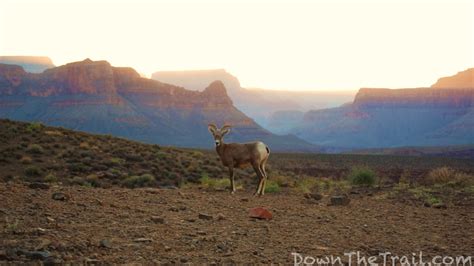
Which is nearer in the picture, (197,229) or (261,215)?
(197,229)

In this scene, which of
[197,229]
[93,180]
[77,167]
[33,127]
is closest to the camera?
[197,229]

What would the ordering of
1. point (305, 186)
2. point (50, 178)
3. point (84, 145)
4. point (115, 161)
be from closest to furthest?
point (50, 178)
point (305, 186)
point (115, 161)
point (84, 145)

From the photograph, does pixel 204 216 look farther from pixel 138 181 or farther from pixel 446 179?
pixel 446 179

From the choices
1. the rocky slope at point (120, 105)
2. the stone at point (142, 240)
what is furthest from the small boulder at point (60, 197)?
the rocky slope at point (120, 105)

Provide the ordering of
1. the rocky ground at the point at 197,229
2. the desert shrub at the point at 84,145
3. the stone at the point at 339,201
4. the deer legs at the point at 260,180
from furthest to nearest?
1. the desert shrub at the point at 84,145
2. the deer legs at the point at 260,180
3. the stone at the point at 339,201
4. the rocky ground at the point at 197,229

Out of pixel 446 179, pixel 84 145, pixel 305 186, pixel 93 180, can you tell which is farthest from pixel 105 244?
pixel 84 145

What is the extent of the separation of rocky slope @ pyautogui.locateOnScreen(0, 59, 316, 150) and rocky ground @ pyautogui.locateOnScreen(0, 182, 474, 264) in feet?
412

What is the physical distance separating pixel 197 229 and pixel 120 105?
154 meters

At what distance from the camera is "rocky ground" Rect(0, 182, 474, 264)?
636cm

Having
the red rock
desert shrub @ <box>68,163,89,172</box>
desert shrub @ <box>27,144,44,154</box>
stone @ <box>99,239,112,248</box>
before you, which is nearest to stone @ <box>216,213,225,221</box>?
the red rock

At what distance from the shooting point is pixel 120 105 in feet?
518

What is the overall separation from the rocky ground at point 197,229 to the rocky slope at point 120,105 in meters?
125

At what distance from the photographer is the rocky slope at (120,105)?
14400cm

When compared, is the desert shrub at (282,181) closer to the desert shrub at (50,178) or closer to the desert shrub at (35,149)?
the desert shrub at (50,178)
